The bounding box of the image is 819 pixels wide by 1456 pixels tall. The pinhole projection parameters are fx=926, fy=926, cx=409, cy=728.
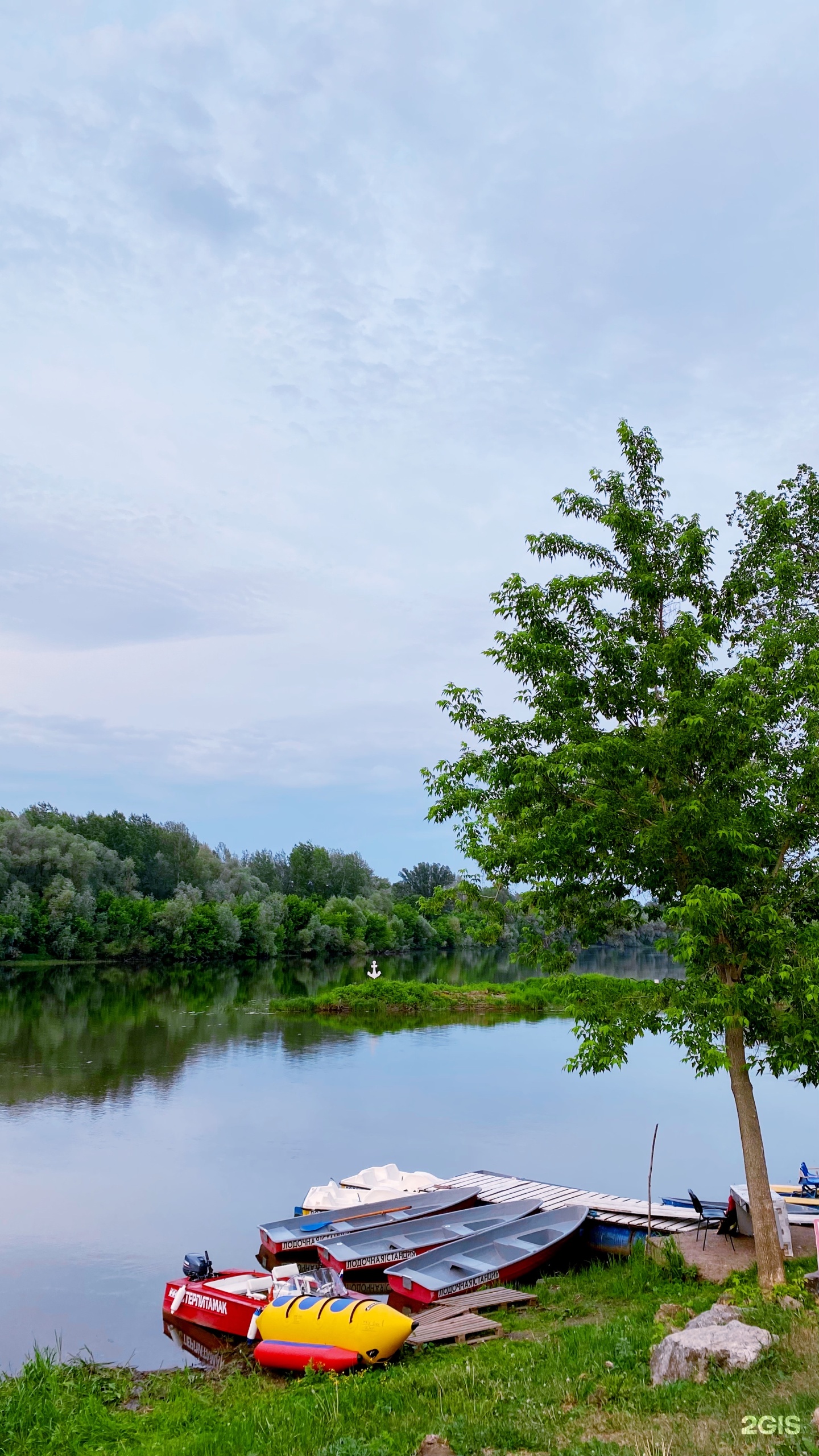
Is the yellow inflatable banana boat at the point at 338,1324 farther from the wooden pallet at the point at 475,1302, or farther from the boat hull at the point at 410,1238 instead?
the boat hull at the point at 410,1238

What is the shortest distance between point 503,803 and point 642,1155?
672 inches

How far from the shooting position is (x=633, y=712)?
13.9m

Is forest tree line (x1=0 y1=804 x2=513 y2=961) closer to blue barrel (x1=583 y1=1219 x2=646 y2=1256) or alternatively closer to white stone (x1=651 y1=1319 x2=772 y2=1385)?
blue barrel (x1=583 y1=1219 x2=646 y2=1256)

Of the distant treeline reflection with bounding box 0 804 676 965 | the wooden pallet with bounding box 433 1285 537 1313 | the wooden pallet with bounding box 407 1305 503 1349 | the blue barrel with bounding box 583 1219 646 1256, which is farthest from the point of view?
the distant treeline reflection with bounding box 0 804 676 965

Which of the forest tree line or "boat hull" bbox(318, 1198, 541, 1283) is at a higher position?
the forest tree line

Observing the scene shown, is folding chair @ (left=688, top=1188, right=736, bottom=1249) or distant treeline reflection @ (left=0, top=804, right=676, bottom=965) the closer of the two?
folding chair @ (left=688, top=1188, right=736, bottom=1249)

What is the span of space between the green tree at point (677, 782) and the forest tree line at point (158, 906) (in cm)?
5741

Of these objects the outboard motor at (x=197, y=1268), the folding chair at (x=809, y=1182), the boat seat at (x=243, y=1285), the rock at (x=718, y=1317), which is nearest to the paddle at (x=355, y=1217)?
the outboard motor at (x=197, y=1268)

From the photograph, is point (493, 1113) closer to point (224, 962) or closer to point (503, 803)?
point (503, 803)

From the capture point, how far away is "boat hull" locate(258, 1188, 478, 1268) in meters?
16.8

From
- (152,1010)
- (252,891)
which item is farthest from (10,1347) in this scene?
(252,891)

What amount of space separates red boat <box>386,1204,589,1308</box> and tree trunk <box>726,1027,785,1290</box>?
14.2 ft

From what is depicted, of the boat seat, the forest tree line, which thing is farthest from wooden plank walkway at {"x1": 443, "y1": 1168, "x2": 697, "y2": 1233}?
the forest tree line

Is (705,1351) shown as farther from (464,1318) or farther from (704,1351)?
(464,1318)
